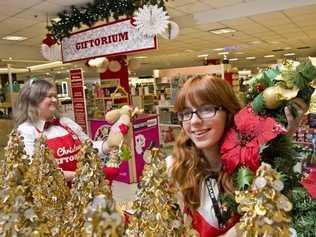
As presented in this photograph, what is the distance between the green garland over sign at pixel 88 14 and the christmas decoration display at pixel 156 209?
12.3ft

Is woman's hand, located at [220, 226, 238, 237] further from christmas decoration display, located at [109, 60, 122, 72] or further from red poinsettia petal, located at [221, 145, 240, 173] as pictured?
christmas decoration display, located at [109, 60, 122, 72]

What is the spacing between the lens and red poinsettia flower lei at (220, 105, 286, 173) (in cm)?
90

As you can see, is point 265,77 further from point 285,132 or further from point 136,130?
point 136,130

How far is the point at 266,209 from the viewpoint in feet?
1.87

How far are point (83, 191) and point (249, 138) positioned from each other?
0.49 m

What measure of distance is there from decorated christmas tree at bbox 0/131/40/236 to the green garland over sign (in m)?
3.55

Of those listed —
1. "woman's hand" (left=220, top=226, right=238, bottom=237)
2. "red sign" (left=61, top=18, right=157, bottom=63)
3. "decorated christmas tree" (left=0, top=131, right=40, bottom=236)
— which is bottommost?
"woman's hand" (left=220, top=226, right=238, bottom=237)

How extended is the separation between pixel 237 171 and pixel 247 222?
387 mm

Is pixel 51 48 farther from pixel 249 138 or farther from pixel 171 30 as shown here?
pixel 249 138

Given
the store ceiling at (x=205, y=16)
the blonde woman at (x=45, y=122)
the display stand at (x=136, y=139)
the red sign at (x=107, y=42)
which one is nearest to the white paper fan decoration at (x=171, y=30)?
the red sign at (x=107, y=42)

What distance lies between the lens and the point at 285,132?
3.02 feet

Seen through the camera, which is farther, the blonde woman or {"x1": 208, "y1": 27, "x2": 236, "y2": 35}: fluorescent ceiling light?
{"x1": 208, "y1": 27, "x2": 236, "y2": 35}: fluorescent ceiling light

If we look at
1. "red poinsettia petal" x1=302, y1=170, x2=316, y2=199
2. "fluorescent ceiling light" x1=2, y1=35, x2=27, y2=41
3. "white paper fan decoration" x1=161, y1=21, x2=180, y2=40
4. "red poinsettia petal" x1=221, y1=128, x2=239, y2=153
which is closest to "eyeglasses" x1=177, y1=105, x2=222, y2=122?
"red poinsettia petal" x1=221, y1=128, x2=239, y2=153

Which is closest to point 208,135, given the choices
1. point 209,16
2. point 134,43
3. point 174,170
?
point 174,170
